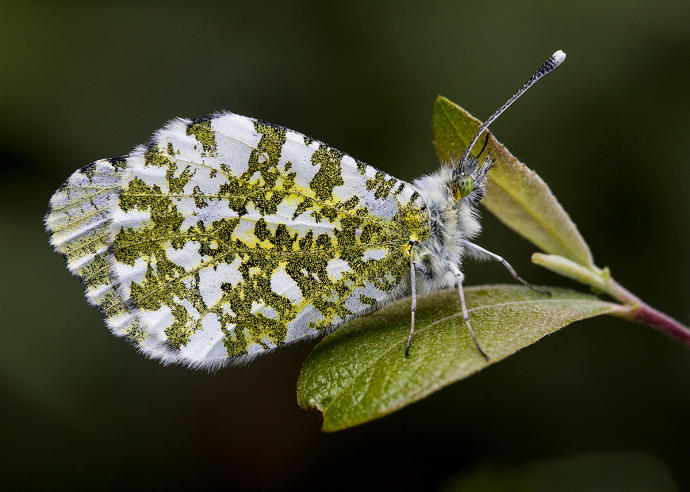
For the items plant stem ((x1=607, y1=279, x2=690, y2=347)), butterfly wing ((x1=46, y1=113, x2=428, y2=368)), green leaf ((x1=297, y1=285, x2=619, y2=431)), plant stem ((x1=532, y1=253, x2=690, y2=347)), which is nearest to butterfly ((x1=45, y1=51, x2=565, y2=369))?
butterfly wing ((x1=46, y1=113, x2=428, y2=368))

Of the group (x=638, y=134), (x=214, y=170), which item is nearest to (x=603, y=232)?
(x=638, y=134)

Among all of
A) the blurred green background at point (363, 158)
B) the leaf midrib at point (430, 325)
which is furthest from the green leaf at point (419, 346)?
the blurred green background at point (363, 158)

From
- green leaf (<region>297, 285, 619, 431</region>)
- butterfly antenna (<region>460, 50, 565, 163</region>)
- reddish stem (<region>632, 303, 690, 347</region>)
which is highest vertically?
butterfly antenna (<region>460, 50, 565, 163</region>)

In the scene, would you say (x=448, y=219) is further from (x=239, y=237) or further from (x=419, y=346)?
(x=239, y=237)

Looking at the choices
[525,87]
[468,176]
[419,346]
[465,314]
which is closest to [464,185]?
[468,176]

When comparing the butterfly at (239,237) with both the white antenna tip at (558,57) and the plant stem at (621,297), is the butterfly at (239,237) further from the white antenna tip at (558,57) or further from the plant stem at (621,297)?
the plant stem at (621,297)

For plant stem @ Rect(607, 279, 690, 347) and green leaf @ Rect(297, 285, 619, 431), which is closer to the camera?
green leaf @ Rect(297, 285, 619, 431)

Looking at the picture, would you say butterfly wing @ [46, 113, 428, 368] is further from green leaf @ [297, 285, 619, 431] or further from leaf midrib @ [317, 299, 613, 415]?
leaf midrib @ [317, 299, 613, 415]

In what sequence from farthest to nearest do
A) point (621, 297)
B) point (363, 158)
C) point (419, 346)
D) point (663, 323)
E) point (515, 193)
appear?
point (363, 158) < point (515, 193) < point (621, 297) < point (663, 323) < point (419, 346)

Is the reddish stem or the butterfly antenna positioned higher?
the butterfly antenna
